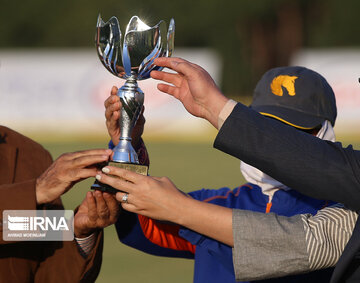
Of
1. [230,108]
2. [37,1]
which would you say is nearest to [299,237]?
[230,108]

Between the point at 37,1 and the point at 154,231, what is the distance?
29.8m

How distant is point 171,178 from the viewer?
32.5ft

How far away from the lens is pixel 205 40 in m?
28.6

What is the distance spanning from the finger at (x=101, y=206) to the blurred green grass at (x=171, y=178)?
3.03 metres

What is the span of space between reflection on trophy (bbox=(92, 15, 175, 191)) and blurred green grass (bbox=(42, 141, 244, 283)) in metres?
3.14

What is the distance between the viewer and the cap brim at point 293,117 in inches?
89.4

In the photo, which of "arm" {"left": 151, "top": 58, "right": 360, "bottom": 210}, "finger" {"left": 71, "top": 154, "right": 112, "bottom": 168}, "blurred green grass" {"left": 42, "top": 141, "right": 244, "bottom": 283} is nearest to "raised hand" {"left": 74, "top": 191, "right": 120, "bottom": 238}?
"finger" {"left": 71, "top": 154, "right": 112, "bottom": 168}

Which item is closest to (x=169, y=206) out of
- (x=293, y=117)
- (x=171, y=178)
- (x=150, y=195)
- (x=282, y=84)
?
(x=150, y=195)

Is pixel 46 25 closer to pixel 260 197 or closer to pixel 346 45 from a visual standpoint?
pixel 346 45

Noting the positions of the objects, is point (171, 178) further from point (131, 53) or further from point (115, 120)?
point (131, 53)

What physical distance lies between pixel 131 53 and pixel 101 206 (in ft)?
1.70

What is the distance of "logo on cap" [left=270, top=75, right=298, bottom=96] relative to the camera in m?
2.37

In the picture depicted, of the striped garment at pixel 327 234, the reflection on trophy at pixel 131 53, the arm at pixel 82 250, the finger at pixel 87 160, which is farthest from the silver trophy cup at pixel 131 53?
the striped garment at pixel 327 234

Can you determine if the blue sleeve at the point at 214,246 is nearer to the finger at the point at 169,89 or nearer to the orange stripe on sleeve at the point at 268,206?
the orange stripe on sleeve at the point at 268,206
